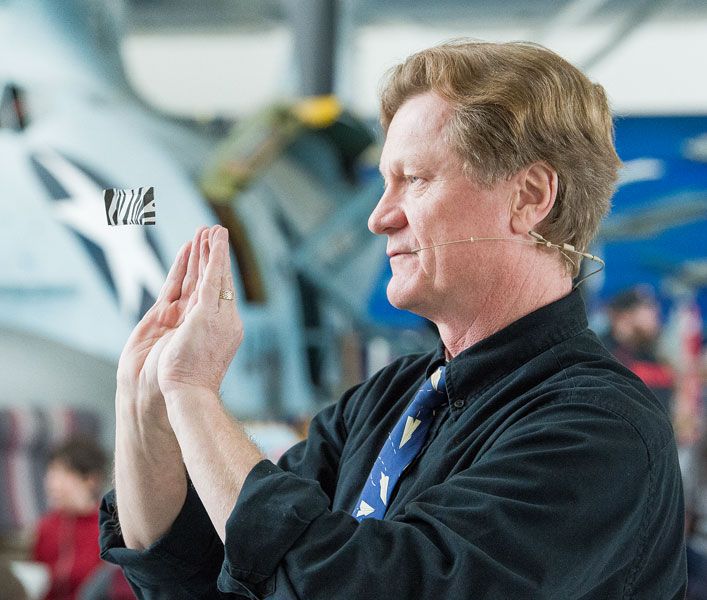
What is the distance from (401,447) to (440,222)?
0.21m

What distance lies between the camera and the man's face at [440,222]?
890mm

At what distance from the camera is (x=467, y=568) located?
27.4 inches

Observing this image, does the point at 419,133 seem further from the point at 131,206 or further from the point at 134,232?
the point at 134,232

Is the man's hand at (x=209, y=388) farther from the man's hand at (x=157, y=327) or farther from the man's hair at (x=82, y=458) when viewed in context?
the man's hair at (x=82, y=458)

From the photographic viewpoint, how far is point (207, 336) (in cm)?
81

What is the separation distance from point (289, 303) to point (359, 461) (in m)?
3.88

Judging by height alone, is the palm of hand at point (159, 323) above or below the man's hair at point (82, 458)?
above

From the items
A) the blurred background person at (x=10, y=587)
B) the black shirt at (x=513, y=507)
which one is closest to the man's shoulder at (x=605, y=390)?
the black shirt at (x=513, y=507)

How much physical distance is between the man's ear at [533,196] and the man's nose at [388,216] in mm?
104

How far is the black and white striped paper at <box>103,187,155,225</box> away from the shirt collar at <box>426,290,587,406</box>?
1.01ft

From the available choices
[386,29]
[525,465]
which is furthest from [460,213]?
[386,29]

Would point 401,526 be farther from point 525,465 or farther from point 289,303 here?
point 289,303

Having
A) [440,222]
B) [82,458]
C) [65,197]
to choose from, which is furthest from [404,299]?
[65,197]

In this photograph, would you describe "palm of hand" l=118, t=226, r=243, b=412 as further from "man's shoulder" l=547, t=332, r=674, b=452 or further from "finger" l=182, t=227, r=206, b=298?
"man's shoulder" l=547, t=332, r=674, b=452
